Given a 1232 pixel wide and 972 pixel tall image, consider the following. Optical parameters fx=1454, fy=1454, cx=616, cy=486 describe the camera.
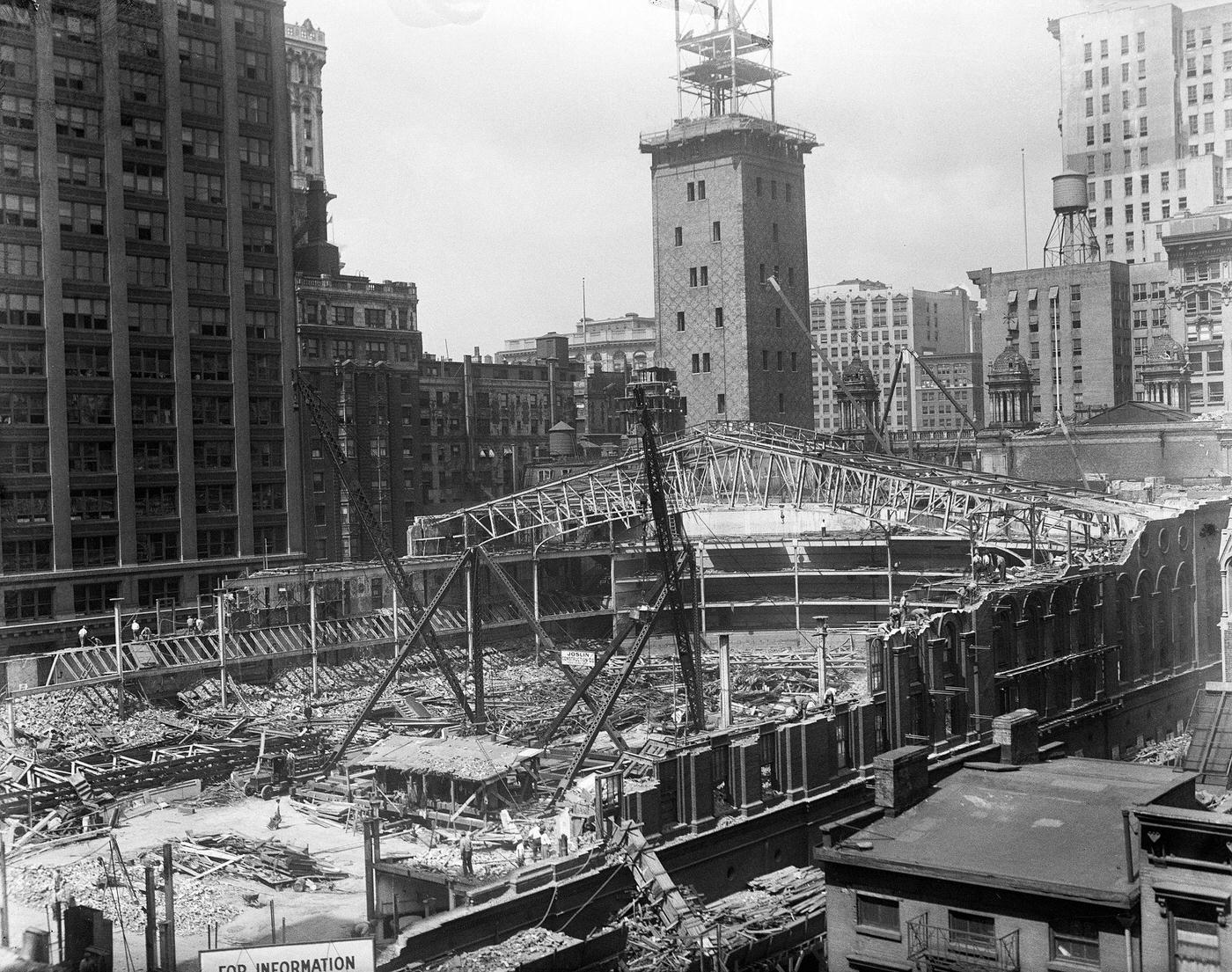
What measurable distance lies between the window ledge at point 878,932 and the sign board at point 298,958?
31.4ft

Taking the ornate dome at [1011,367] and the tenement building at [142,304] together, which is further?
the ornate dome at [1011,367]

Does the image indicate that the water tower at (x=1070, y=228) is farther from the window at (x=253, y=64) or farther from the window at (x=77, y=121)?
the window at (x=77, y=121)

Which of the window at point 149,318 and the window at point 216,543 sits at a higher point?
the window at point 149,318

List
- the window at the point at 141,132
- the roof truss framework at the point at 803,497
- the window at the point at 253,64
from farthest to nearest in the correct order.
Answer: the window at the point at 253,64, the window at the point at 141,132, the roof truss framework at the point at 803,497

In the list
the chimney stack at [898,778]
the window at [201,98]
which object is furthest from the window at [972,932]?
the window at [201,98]

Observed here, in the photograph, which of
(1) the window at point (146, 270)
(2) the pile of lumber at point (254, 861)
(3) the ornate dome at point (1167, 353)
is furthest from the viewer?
(3) the ornate dome at point (1167, 353)

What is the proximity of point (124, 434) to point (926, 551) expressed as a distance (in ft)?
141

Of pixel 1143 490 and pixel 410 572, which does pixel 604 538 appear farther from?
pixel 1143 490

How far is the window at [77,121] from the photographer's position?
7294cm

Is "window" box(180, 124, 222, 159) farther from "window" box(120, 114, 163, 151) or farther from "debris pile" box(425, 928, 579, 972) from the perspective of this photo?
"debris pile" box(425, 928, 579, 972)

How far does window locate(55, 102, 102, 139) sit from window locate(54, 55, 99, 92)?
100cm

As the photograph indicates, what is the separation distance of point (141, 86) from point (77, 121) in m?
4.39

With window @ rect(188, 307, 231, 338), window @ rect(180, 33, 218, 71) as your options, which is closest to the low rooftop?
window @ rect(188, 307, 231, 338)

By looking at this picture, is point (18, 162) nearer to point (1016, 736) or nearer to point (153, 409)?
point (153, 409)
